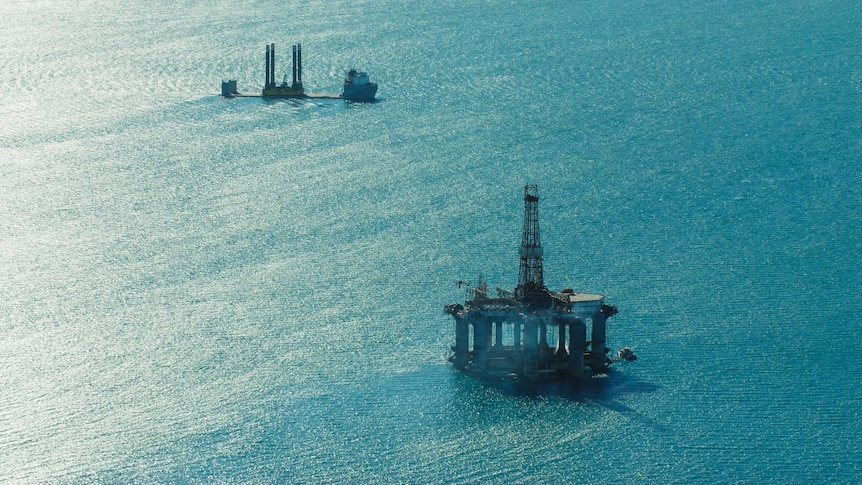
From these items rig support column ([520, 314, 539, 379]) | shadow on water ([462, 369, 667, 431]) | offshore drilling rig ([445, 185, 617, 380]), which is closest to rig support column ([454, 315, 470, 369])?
offshore drilling rig ([445, 185, 617, 380])

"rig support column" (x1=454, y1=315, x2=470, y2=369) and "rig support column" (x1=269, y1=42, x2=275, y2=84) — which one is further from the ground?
"rig support column" (x1=269, y1=42, x2=275, y2=84)

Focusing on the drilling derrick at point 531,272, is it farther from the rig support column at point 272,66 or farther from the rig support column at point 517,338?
the rig support column at point 272,66

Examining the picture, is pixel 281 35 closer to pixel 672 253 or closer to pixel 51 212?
pixel 51 212

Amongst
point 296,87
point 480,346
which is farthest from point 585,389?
point 296,87

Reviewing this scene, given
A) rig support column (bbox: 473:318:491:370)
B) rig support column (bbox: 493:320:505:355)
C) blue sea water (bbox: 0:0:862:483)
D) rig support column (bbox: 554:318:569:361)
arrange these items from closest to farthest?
blue sea water (bbox: 0:0:862:483), rig support column (bbox: 473:318:491:370), rig support column (bbox: 554:318:569:361), rig support column (bbox: 493:320:505:355)

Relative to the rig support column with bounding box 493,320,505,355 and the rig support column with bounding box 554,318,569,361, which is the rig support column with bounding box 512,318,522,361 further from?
the rig support column with bounding box 554,318,569,361

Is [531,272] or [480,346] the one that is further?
[531,272]

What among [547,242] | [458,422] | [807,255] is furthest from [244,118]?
[458,422]

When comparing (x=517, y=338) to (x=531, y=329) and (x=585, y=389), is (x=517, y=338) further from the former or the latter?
(x=585, y=389)
